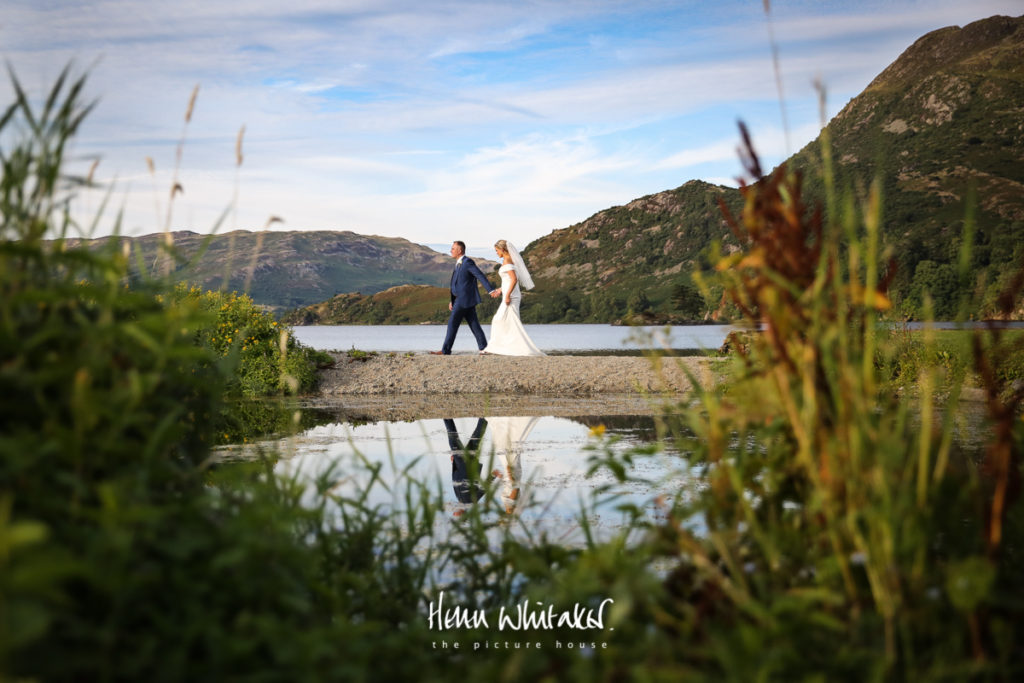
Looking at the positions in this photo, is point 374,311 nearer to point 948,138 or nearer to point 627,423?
point 948,138

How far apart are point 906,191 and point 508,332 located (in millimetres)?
116897

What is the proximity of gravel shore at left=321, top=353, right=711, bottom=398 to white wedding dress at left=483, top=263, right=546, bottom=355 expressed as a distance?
12.3 ft

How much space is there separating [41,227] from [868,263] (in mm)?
2361

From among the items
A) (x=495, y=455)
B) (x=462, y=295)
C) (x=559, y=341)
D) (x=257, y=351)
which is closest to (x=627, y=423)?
(x=495, y=455)

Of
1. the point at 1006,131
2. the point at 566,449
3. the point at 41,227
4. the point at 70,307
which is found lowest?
the point at 566,449

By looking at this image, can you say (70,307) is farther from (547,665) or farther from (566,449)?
(566,449)

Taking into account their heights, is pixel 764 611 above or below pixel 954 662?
above

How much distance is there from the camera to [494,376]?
14266 millimetres

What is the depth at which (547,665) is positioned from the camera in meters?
2.12

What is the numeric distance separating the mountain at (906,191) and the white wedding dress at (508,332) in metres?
67.4

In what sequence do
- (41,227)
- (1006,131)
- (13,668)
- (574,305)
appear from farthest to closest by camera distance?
(1006,131), (574,305), (41,227), (13,668)

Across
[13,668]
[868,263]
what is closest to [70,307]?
[13,668]

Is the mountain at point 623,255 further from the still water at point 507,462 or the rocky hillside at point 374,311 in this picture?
the still water at point 507,462

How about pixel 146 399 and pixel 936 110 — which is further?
pixel 936 110
